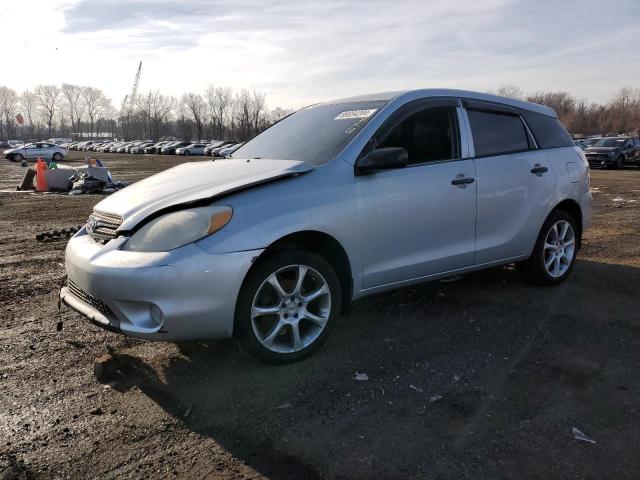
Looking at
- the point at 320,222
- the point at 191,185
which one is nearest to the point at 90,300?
the point at 191,185

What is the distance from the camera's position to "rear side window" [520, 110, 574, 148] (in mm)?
5180

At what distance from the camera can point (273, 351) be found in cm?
342

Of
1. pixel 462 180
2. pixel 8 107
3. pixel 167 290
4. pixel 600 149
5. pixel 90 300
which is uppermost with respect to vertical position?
pixel 8 107

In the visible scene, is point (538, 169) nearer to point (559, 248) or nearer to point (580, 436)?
point (559, 248)

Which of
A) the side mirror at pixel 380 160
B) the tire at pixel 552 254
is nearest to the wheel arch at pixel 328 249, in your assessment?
the side mirror at pixel 380 160

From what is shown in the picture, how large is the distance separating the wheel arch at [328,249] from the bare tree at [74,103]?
17526 cm

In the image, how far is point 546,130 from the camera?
532cm

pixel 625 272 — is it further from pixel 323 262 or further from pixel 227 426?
Answer: pixel 227 426

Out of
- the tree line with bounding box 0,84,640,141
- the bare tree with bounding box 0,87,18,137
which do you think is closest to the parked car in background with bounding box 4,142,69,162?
the tree line with bounding box 0,84,640,141

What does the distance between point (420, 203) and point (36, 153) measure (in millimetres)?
45299

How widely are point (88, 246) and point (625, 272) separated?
5.39 metres

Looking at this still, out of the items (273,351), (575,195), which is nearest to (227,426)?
(273,351)

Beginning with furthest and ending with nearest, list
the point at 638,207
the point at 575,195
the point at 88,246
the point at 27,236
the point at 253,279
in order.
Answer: the point at 638,207, the point at 27,236, the point at 575,195, the point at 88,246, the point at 253,279

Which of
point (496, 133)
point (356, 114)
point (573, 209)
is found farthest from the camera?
point (573, 209)
